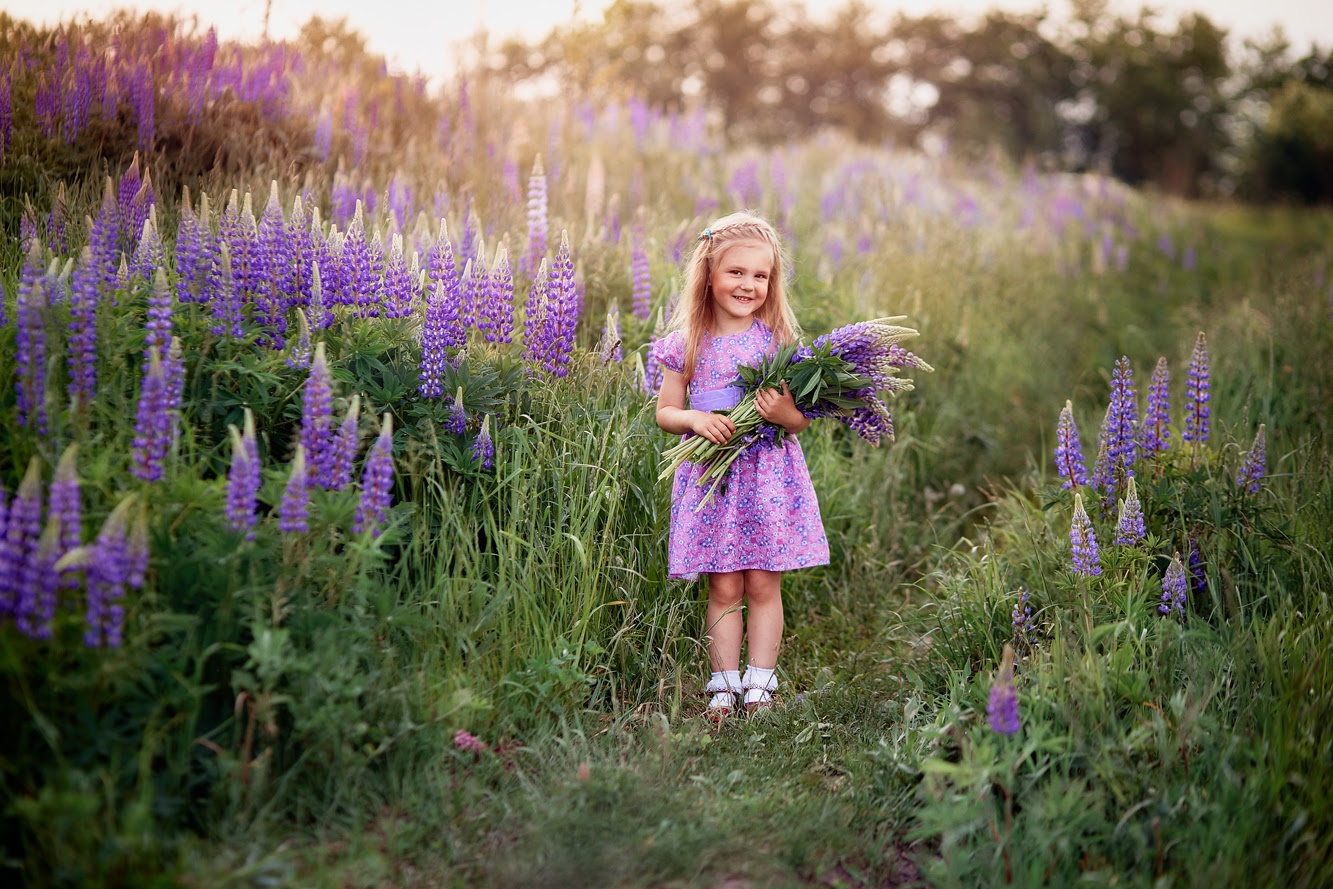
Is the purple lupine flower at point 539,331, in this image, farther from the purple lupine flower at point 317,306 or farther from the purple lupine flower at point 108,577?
the purple lupine flower at point 108,577

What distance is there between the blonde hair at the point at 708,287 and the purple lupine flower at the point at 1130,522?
1.39m

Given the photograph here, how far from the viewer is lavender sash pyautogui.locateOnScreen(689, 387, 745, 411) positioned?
3.94 meters

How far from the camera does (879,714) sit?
3.72 m

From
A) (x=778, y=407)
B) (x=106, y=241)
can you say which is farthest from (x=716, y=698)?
(x=106, y=241)

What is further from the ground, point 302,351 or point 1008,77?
point 1008,77

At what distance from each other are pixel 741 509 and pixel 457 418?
116 centimetres

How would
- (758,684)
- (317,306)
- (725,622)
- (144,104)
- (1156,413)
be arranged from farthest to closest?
(144,104) < (1156,413) < (725,622) < (758,684) < (317,306)

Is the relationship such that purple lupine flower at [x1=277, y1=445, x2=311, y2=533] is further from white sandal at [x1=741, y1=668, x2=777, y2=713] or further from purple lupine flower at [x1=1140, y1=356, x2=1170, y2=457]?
purple lupine flower at [x1=1140, y1=356, x2=1170, y2=457]

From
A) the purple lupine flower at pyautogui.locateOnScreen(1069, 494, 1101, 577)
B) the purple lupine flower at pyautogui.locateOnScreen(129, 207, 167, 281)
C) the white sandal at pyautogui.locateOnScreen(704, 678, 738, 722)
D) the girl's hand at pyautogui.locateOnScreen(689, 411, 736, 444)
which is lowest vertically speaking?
the white sandal at pyautogui.locateOnScreen(704, 678, 738, 722)

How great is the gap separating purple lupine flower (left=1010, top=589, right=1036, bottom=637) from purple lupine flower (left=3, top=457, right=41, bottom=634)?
10.1 feet

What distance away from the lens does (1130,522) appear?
12.2ft

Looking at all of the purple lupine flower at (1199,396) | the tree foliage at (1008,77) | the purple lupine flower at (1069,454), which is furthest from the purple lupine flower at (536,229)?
the tree foliage at (1008,77)

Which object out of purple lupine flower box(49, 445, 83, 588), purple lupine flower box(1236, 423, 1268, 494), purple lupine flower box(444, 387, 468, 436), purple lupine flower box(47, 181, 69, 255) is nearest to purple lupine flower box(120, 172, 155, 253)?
purple lupine flower box(47, 181, 69, 255)

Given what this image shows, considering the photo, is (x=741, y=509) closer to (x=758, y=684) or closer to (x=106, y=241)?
(x=758, y=684)
